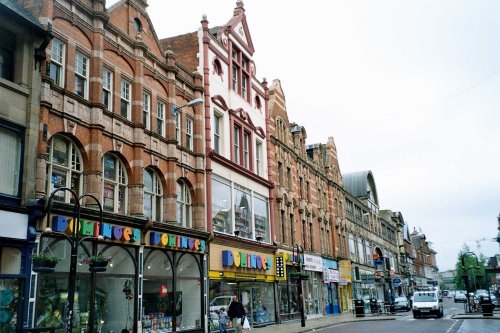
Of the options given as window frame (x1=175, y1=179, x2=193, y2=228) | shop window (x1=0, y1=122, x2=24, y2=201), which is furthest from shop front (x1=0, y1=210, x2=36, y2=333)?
window frame (x1=175, y1=179, x2=193, y2=228)

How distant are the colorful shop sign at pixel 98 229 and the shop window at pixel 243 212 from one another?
10023 millimetres

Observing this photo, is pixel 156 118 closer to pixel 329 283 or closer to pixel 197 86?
pixel 197 86

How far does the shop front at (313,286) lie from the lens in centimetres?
3969

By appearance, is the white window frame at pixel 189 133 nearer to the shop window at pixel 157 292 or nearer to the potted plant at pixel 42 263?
the shop window at pixel 157 292

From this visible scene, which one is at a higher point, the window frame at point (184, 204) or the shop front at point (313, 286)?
the window frame at point (184, 204)

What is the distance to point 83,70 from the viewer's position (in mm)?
19250

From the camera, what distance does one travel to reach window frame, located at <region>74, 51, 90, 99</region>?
61.8ft

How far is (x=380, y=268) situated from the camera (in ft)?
228

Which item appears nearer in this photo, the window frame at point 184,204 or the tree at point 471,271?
the window frame at point 184,204

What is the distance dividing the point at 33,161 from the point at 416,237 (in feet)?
426

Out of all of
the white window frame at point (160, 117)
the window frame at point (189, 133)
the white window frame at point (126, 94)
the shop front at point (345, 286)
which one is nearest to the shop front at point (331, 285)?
the shop front at point (345, 286)

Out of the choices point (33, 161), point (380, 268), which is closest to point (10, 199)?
point (33, 161)

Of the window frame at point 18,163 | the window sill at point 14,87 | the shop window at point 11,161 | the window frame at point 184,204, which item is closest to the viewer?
the window frame at point 18,163

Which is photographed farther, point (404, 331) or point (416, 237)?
point (416, 237)
